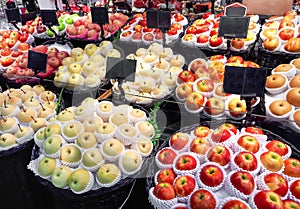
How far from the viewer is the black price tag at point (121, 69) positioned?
1716mm

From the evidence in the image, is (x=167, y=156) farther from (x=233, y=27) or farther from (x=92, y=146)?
(x=233, y=27)

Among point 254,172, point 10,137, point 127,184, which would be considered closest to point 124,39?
point 10,137

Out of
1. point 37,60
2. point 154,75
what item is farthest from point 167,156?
point 37,60

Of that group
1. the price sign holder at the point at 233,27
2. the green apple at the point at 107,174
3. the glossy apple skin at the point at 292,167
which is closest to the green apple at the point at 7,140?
the green apple at the point at 107,174

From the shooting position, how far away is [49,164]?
1562 mm

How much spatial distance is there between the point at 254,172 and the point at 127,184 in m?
0.64

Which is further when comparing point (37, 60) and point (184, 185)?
point (37, 60)

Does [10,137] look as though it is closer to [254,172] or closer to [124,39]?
[254,172]

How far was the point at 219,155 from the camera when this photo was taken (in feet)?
4.63

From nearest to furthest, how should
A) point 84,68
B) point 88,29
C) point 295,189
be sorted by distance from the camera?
point 295,189, point 84,68, point 88,29

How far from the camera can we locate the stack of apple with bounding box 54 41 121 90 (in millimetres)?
2324

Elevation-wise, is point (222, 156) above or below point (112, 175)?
above

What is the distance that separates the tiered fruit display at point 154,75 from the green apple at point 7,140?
69 cm

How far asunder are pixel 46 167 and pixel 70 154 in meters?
0.14
